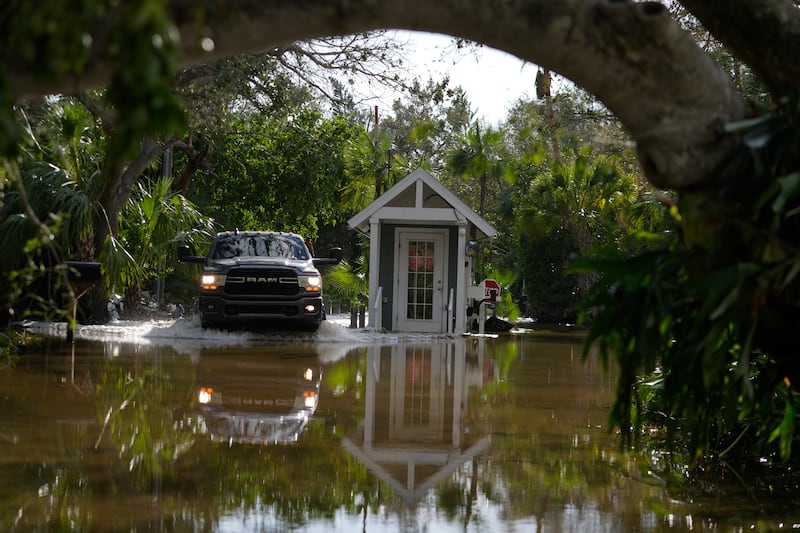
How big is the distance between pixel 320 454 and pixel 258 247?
12.9m

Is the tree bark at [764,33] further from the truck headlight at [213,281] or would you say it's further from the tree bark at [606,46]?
the truck headlight at [213,281]

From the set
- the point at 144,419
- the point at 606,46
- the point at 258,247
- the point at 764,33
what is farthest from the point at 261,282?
the point at 606,46

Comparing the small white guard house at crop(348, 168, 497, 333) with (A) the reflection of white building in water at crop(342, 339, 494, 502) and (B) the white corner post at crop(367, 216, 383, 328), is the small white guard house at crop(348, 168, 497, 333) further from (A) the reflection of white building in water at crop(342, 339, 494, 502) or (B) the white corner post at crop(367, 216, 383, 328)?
(A) the reflection of white building in water at crop(342, 339, 494, 502)

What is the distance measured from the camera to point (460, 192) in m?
52.1

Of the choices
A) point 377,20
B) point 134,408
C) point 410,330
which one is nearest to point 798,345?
point 377,20

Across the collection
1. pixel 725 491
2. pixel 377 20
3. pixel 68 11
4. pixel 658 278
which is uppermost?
pixel 377 20

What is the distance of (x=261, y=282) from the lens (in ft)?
62.0

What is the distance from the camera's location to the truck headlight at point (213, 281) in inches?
744

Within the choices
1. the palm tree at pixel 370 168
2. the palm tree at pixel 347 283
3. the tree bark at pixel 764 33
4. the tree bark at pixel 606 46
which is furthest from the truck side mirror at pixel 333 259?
the tree bark at pixel 606 46

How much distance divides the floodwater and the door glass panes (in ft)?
33.2

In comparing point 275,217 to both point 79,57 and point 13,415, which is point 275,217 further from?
point 79,57

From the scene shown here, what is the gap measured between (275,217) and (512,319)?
756cm

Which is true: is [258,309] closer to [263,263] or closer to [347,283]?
[263,263]

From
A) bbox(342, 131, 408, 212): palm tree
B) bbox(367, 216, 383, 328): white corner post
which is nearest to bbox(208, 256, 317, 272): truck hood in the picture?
bbox(367, 216, 383, 328): white corner post
